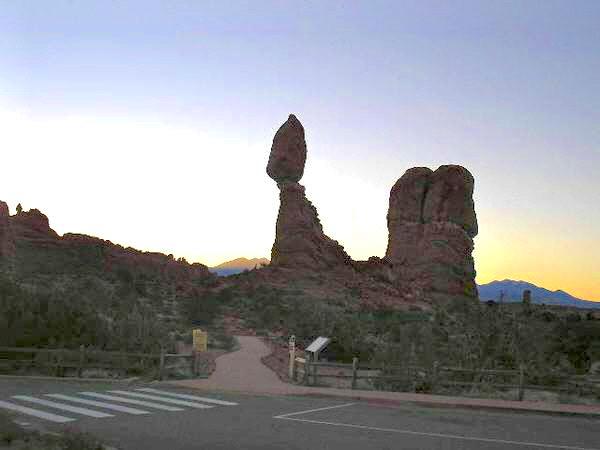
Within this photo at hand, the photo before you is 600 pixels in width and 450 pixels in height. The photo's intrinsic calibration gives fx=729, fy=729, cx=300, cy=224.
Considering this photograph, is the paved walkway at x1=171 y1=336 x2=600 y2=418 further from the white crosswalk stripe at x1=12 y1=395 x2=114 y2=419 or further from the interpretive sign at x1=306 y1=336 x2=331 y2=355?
the white crosswalk stripe at x1=12 y1=395 x2=114 y2=419

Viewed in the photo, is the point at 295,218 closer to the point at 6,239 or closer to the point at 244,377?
the point at 6,239

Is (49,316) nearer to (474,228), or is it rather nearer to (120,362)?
(120,362)

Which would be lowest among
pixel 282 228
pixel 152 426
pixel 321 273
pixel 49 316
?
pixel 152 426

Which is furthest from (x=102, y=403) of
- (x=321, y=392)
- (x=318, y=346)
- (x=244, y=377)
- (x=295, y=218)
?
(x=295, y=218)

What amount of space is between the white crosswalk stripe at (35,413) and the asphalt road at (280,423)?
0.38 ft

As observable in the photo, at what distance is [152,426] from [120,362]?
10781mm

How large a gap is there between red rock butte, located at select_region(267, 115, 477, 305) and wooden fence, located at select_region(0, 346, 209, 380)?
43.7m

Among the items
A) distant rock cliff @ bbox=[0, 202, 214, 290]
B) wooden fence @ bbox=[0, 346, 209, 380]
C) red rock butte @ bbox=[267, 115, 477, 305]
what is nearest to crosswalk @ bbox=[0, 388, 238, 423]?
wooden fence @ bbox=[0, 346, 209, 380]

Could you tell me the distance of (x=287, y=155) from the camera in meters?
71.1

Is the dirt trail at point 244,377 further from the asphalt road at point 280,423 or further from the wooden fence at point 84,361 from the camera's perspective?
the wooden fence at point 84,361

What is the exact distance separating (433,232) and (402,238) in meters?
3.48

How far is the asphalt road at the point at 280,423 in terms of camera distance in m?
11.4

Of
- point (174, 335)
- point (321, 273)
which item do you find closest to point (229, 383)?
point (174, 335)

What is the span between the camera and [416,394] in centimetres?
1998
